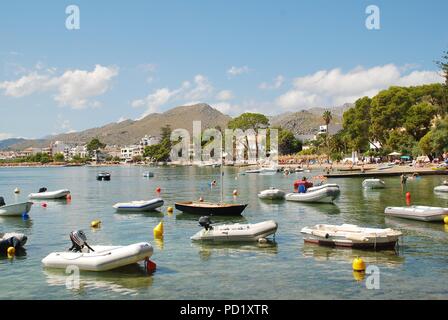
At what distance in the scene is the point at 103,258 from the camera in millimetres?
23312

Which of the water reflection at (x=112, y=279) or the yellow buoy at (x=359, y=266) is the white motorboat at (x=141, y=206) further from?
the yellow buoy at (x=359, y=266)

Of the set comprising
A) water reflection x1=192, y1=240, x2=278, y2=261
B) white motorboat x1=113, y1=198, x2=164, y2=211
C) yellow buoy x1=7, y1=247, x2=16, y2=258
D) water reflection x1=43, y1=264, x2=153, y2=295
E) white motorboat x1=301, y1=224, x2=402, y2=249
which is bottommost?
water reflection x1=43, y1=264, x2=153, y2=295

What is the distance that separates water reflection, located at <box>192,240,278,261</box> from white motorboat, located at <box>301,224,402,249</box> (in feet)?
8.74

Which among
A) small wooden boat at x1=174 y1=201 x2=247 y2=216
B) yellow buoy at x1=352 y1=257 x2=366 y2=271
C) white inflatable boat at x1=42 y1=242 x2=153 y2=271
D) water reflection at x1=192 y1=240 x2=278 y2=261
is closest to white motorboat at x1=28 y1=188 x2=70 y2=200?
small wooden boat at x1=174 y1=201 x2=247 y2=216

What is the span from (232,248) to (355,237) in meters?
7.07

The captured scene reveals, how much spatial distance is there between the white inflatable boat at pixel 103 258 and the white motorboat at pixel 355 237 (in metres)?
10.4

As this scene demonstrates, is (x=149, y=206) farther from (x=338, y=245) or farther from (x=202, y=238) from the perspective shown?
(x=338, y=245)

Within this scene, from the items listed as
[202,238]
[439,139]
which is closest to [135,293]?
[202,238]

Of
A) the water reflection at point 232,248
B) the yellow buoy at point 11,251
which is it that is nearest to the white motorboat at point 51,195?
the yellow buoy at point 11,251

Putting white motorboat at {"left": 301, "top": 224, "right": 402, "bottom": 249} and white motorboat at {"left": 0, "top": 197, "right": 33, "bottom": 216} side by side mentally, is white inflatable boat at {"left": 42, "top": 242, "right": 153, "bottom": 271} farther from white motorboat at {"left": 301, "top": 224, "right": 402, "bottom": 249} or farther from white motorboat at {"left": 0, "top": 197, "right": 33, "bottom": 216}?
white motorboat at {"left": 0, "top": 197, "right": 33, "bottom": 216}

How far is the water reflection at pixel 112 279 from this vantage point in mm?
21391

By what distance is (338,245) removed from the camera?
2812cm

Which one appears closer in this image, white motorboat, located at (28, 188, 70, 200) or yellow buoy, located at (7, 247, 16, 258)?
yellow buoy, located at (7, 247, 16, 258)

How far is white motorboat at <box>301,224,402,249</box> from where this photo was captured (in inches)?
1072
